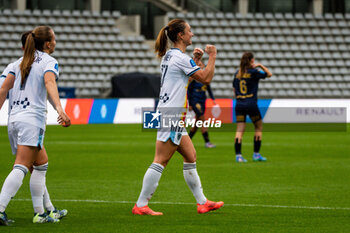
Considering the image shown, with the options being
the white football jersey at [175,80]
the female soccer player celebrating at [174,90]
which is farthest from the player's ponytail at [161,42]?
the white football jersey at [175,80]

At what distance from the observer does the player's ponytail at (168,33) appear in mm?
6836

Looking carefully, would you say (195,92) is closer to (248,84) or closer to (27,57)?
(248,84)

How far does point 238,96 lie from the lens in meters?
13.1

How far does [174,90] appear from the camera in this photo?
6719mm

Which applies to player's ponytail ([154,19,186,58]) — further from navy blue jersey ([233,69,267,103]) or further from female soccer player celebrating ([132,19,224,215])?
navy blue jersey ([233,69,267,103])

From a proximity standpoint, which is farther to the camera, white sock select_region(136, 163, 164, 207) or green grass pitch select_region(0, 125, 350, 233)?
white sock select_region(136, 163, 164, 207)

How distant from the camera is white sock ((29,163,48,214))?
250 inches

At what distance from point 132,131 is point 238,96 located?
10619mm

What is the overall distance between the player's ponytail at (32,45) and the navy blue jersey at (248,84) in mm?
7034

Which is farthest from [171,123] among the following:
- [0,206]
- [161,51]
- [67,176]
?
[67,176]

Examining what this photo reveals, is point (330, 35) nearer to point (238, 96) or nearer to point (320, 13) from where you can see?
point (320, 13)

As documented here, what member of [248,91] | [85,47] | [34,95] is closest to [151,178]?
[34,95]

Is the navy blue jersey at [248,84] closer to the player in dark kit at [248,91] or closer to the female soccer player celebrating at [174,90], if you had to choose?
the player in dark kit at [248,91]

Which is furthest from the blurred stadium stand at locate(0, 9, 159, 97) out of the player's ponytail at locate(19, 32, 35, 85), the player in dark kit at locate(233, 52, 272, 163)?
the player's ponytail at locate(19, 32, 35, 85)
